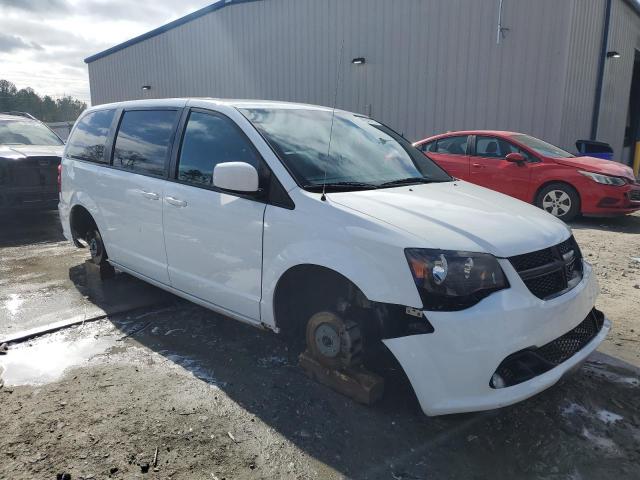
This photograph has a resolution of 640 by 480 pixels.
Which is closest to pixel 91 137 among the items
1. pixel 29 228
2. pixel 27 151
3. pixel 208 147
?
pixel 208 147

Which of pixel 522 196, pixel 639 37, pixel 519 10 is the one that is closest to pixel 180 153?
pixel 522 196

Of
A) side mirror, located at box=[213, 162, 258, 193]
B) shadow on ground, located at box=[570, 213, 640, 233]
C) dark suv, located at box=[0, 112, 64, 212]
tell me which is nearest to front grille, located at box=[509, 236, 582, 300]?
side mirror, located at box=[213, 162, 258, 193]

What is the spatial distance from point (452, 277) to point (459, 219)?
430 millimetres

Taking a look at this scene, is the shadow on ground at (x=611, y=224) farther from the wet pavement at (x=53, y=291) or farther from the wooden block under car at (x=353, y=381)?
the wet pavement at (x=53, y=291)

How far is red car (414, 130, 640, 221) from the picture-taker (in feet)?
25.0

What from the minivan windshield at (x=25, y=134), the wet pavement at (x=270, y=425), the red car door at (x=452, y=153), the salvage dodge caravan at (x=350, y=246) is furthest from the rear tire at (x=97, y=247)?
the red car door at (x=452, y=153)

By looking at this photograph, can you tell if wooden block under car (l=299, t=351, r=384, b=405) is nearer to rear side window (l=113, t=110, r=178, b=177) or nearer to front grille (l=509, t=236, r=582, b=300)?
front grille (l=509, t=236, r=582, b=300)

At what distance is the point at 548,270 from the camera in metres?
2.47

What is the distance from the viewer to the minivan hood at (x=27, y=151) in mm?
7383

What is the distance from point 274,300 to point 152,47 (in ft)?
65.4

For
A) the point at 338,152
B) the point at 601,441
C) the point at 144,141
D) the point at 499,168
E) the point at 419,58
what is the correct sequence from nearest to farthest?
the point at 601,441
the point at 338,152
the point at 144,141
the point at 499,168
the point at 419,58

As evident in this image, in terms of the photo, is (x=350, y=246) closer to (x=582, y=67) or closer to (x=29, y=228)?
(x=29, y=228)

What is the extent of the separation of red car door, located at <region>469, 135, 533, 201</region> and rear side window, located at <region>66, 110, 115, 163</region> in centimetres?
622

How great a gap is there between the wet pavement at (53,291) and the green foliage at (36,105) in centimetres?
4570
